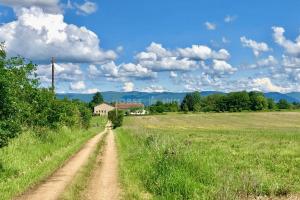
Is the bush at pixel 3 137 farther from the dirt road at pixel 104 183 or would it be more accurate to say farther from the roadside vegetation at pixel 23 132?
the dirt road at pixel 104 183

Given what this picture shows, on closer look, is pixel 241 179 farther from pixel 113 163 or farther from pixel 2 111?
pixel 113 163

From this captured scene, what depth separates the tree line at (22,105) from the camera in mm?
20469

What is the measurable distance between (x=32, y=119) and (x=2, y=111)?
17198mm

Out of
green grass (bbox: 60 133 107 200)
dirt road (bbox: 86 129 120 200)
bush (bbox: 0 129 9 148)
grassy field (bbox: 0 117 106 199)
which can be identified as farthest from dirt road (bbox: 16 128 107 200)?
bush (bbox: 0 129 9 148)

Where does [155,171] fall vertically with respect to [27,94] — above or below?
below

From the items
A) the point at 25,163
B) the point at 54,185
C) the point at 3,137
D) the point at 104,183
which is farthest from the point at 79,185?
the point at 25,163

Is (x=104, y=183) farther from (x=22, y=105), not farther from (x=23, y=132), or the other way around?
(x=23, y=132)

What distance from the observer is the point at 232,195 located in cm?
1324

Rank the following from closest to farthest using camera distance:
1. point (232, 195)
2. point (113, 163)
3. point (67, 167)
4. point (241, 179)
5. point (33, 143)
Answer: point (232, 195)
point (241, 179)
point (67, 167)
point (113, 163)
point (33, 143)

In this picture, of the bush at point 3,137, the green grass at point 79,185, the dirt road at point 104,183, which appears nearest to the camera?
the green grass at point 79,185

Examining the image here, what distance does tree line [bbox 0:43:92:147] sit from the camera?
67.2 feet

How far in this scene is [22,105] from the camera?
2397cm

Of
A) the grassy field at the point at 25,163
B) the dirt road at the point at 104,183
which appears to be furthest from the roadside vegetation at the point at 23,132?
the dirt road at the point at 104,183

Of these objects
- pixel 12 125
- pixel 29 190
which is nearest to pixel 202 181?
pixel 29 190
